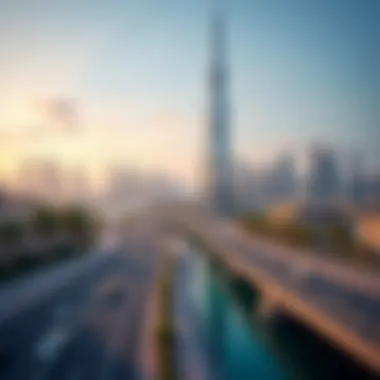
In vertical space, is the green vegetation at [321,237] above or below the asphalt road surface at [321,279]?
above

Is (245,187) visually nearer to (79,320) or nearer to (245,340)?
(79,320)

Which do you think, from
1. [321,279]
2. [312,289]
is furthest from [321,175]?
[312,289]

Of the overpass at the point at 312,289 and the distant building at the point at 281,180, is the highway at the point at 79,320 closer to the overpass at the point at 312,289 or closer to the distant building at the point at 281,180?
the overpass at the point at 312,289

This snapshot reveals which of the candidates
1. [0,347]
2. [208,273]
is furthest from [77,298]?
[208,273]

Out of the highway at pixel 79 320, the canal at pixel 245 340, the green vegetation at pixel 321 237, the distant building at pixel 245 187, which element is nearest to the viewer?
the highway at pixel 79 320

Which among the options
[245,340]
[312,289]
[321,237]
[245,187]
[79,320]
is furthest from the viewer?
[312,289]

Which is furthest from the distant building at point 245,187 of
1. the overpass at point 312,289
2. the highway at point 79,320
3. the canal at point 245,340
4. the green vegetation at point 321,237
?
the canal at point 245,340

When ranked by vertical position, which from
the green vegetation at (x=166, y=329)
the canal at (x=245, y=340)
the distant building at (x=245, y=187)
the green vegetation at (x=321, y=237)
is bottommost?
the canal at (x=245, y=340)
